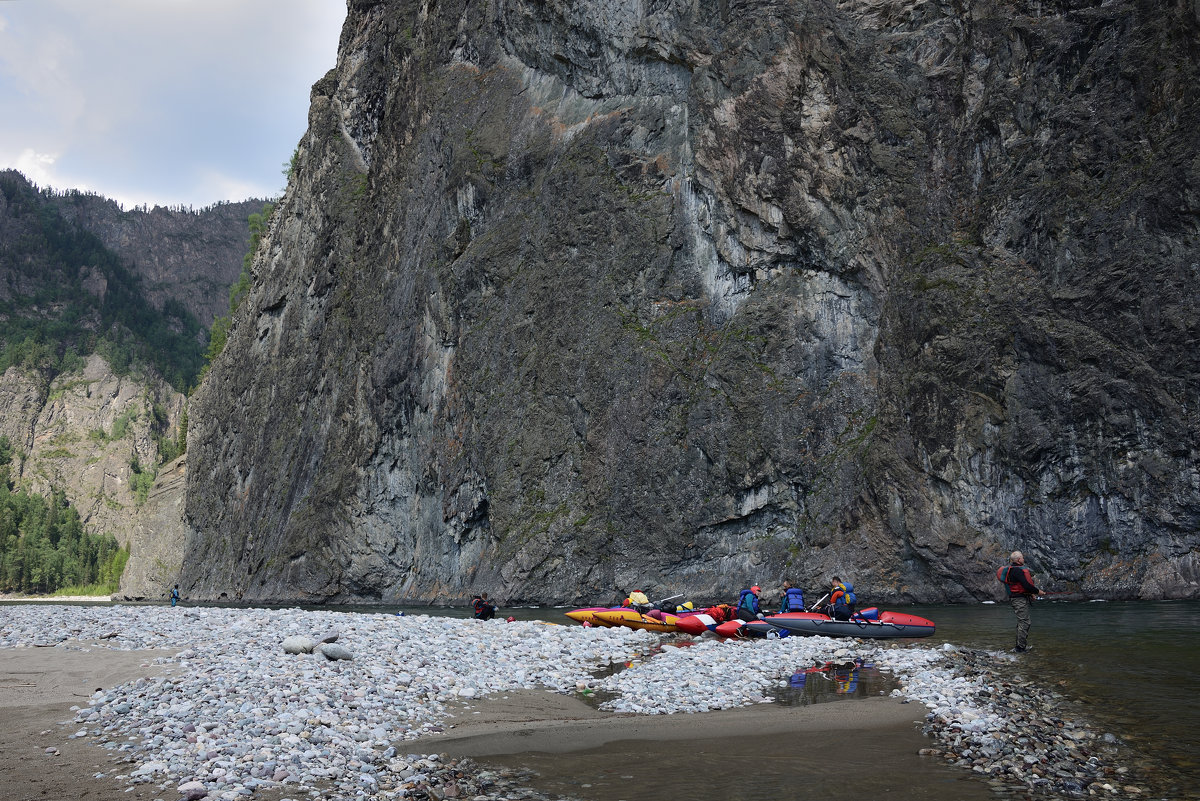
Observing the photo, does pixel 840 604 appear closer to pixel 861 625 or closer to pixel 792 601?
pixel 861 625

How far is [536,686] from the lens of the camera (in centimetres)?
1722

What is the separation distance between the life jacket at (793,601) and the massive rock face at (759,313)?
17.6m

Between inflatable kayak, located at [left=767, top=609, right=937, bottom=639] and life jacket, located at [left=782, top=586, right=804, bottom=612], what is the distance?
0.85m

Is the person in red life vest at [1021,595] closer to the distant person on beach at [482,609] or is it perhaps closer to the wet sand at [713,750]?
the wet sand at [713,750]

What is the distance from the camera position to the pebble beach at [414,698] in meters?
10.0

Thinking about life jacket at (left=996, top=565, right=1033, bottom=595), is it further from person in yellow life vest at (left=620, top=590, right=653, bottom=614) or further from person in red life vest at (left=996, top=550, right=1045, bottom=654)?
person in yellow life vest at (left=620, top=590, right=653, bottom=614)

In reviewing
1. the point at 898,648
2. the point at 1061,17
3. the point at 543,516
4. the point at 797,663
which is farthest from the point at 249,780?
the point at 1061,17

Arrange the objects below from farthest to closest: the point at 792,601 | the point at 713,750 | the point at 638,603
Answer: the point at 638,603 < the point at 792,601 < the point at 713,750

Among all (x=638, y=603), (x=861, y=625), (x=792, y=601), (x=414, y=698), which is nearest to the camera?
(x=414, y=698)

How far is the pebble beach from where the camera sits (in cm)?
1004

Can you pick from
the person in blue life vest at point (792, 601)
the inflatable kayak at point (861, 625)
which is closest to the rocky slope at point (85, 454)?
the person in blue life vest at point (792, 601)

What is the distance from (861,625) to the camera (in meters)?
26.9

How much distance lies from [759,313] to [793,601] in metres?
26.6

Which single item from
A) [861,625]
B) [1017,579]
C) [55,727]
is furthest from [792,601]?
[55,727]
